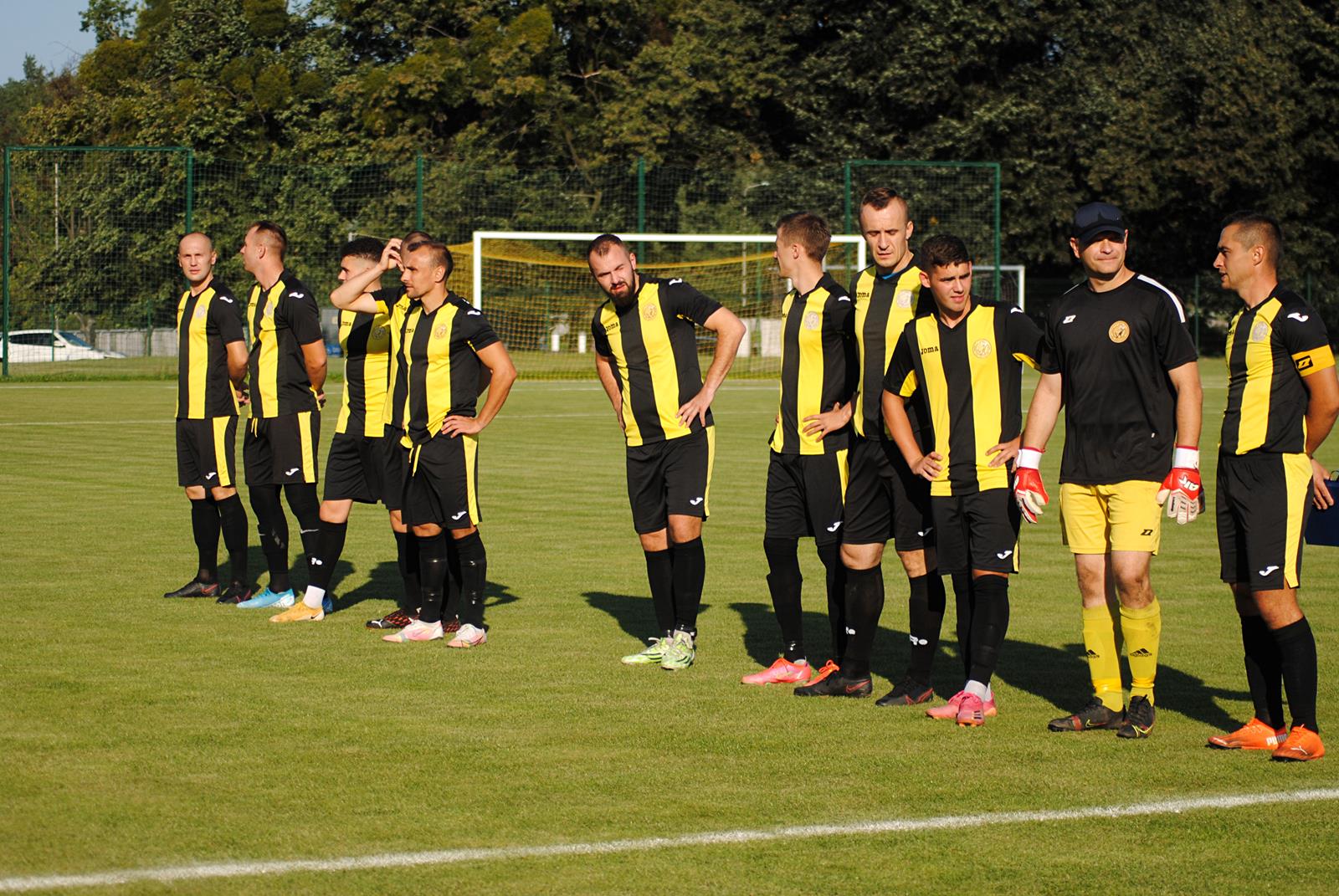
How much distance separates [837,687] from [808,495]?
3.03 feet

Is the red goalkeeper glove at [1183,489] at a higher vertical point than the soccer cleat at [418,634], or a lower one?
higher

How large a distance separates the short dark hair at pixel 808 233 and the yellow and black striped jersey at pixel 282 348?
3.38 m

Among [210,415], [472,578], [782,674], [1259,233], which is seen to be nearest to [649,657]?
[782,674]

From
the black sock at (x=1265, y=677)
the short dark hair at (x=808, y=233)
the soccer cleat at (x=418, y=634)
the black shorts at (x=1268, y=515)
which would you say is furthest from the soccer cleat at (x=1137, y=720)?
the soccer cleat at (x=418, y=634)

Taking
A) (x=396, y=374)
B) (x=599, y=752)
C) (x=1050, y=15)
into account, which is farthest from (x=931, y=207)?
(x=599, y=752)

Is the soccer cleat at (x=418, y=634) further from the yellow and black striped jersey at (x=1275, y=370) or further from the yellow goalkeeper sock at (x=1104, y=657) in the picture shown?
the yellow and black striped jersey at (x=1275, y=370)

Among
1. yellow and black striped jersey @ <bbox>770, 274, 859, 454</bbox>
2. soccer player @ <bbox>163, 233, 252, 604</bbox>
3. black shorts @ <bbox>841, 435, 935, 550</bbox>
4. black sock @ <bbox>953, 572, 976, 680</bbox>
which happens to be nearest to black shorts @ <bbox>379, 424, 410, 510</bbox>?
soccer player @ <bbox>163, 233, 252, 604</bbox>

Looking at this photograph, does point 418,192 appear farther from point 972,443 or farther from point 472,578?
point 972,443

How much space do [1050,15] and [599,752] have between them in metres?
47.2

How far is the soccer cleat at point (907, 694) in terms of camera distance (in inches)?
292

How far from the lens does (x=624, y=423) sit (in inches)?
334

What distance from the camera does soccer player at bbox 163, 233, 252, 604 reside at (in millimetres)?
10172

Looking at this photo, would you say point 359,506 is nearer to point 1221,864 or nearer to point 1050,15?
point 1221,864

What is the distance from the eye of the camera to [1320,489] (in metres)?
6.62
